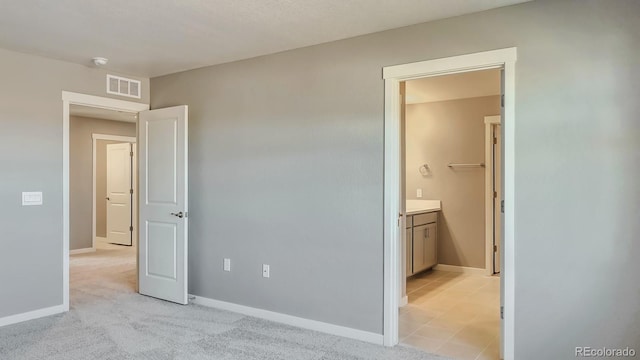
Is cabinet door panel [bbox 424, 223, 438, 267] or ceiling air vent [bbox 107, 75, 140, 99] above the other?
ceiling air vent [bbox 107, 75, 140, 99]

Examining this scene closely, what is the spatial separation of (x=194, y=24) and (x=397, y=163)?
1.83 m

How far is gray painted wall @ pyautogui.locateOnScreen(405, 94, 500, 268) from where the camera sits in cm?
602

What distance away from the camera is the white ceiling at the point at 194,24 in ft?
9.40

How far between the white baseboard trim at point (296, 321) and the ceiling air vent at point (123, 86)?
7.48ft

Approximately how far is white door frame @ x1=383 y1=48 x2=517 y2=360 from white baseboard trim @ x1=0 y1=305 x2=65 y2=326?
307 centimetres

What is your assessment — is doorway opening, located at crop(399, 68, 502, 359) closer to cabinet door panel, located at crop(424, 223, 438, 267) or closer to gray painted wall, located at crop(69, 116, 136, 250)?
cabinet door panel, located at crop(424, 223, 438, 267)

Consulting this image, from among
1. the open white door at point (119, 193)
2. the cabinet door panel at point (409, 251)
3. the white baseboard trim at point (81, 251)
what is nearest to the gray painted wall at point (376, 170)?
the cabinet door panel at point (409, 251)

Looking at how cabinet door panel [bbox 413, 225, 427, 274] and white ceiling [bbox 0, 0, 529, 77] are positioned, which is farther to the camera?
cabinet door panel [bbox 413, 225, 427, 274]

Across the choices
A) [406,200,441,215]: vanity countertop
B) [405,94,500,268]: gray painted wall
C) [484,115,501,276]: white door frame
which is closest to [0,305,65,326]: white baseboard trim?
[406,200,441,215]: vanity countertop

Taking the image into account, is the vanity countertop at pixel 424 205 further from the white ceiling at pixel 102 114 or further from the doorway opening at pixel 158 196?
the white ceiling at pixel 102 114

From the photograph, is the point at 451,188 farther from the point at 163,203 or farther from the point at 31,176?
the point at 31,176

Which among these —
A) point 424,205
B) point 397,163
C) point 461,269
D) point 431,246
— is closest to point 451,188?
point 424,205

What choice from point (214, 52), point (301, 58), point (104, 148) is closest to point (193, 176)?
point (214, 52)

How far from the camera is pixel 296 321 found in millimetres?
3844
